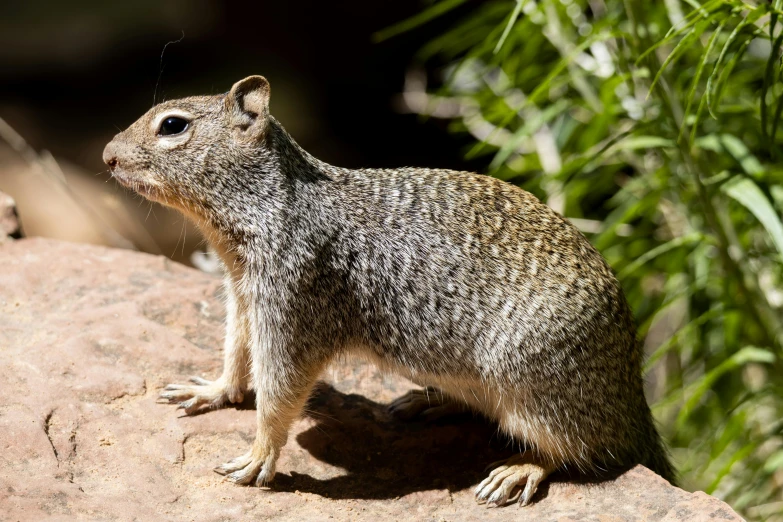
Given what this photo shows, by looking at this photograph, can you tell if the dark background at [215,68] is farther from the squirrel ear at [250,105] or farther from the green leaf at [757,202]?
the green leaf at [757,202]

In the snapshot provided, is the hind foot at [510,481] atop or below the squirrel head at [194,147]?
below

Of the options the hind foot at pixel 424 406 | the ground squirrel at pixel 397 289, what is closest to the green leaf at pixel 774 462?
the ground squirrel at pixel 397 289

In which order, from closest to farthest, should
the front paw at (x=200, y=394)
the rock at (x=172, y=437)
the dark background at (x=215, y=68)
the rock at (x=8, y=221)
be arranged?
the rock at (x=172, y=437) → the front paw at (x=200, y=394) → the rock at (x=8, y=221) → the dark background at (x=215, y=68)

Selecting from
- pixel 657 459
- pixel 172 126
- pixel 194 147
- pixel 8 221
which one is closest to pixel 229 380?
pixel 194 147

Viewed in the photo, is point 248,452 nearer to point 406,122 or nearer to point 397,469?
point 397,469

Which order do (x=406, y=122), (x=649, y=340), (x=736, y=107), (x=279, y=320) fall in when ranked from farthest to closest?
(x=406, y=122), (x=649, y=340), (x=736, y=107), (x=279, y=320)

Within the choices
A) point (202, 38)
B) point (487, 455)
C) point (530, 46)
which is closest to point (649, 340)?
point (530, 46)

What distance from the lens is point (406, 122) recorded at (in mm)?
12133

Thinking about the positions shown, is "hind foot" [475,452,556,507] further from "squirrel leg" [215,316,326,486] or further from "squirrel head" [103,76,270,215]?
"squirrel head" [103,76,270,215]

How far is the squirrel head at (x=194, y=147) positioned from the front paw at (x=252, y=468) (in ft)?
3.98

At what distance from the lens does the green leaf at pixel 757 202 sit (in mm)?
4176

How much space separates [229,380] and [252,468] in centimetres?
67

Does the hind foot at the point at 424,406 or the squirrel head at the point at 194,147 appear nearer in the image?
the squirrel head at the point at 194,147

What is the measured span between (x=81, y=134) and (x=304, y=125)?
9.29 feet
